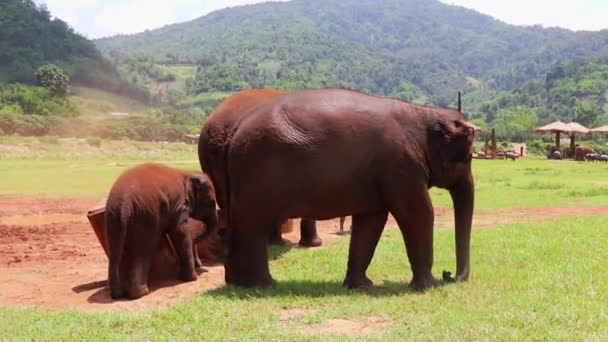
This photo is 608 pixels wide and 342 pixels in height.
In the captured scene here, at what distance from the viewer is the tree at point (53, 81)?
350 ft

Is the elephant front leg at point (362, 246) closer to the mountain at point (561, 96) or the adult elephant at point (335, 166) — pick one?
the adult elephant at point (335, 166)

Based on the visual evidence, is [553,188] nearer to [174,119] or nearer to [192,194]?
[192,194]

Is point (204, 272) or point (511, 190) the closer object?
point (204, 272)

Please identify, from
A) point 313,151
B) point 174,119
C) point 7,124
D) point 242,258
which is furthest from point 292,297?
point 174,119

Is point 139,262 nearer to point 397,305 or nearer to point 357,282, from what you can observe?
point 357,282

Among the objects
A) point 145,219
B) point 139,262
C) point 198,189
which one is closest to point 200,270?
point 198,189

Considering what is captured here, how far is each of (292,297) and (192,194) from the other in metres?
2.55

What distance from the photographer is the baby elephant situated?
8.47 meters

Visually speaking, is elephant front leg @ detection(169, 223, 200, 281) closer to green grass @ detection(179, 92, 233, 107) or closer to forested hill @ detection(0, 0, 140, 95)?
forested hill @ detection(0, 0, 140, 95)

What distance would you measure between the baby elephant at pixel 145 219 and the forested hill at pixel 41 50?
11602 centimetres

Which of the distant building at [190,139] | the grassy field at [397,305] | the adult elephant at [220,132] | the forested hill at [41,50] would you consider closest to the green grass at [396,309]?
the grassy field at [397,305]

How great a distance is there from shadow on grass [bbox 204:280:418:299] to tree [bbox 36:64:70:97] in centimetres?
10499

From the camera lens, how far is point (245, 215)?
8055 millimetres

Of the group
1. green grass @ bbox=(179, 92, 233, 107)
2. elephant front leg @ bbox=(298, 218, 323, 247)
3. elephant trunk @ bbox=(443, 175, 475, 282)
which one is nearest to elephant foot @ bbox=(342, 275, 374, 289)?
elephant trunk @ bbox=(443, 175, 475, 282)
